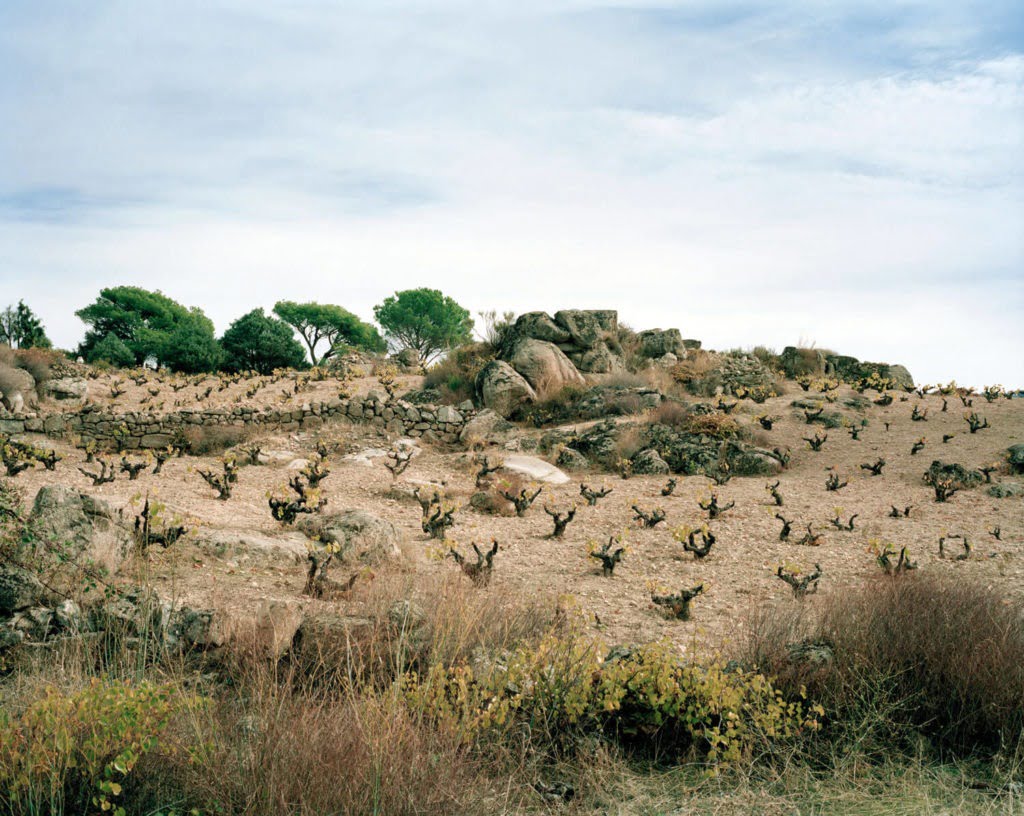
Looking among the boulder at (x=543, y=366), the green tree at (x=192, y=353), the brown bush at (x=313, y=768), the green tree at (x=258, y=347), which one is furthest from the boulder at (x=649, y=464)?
the green tree at (x=192, y=353)

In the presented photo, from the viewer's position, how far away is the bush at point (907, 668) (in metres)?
4.09

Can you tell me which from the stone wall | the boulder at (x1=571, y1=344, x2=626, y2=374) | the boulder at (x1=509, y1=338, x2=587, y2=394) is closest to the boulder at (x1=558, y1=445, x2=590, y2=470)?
the stone wall

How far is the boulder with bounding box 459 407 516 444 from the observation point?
57.0 feet

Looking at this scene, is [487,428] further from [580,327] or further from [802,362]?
[802,362]

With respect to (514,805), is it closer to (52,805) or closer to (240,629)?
(52,805)

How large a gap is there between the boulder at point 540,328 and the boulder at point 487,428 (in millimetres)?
4732

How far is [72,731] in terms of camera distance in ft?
10.3

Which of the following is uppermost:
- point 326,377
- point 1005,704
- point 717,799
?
point 326,377

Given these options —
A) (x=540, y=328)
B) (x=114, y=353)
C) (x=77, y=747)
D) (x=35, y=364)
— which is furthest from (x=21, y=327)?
(x=77, y=747)

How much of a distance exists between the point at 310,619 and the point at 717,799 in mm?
2773

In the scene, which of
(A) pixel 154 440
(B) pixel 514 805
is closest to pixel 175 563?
(B) pixel 514 805

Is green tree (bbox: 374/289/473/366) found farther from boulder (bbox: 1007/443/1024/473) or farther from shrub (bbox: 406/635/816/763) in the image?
shrub (bbox: 406/635/816/763)

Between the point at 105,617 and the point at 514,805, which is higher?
the point at 105,617

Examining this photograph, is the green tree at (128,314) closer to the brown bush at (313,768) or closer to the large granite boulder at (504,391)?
the large granite boulder at (504,391)
